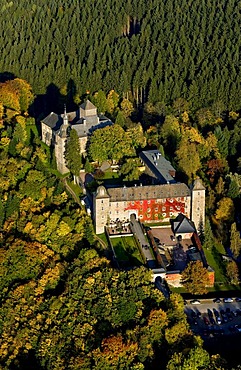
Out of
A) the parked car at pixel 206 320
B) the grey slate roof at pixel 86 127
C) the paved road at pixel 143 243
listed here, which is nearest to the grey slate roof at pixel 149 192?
the paved road at pixel 143 243

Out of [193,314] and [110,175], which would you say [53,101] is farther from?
[193,314]

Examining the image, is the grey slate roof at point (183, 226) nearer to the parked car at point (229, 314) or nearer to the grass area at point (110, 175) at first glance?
the grass area at point (110, 175)

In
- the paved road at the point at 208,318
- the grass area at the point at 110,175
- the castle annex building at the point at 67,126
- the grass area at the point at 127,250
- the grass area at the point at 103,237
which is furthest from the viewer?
the castle annex building at the point at 67,126

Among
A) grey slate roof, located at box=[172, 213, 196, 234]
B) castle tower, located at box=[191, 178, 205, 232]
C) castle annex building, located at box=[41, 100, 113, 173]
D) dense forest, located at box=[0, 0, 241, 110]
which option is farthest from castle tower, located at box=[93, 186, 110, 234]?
dense forest, located at box=[0, 0, 241, 110]

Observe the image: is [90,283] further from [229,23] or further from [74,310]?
[229,23]

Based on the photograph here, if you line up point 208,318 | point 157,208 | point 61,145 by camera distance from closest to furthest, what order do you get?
point 208,318 < point 157,208 < point 61,145

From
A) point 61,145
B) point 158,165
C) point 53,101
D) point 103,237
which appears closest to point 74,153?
point 61,145
